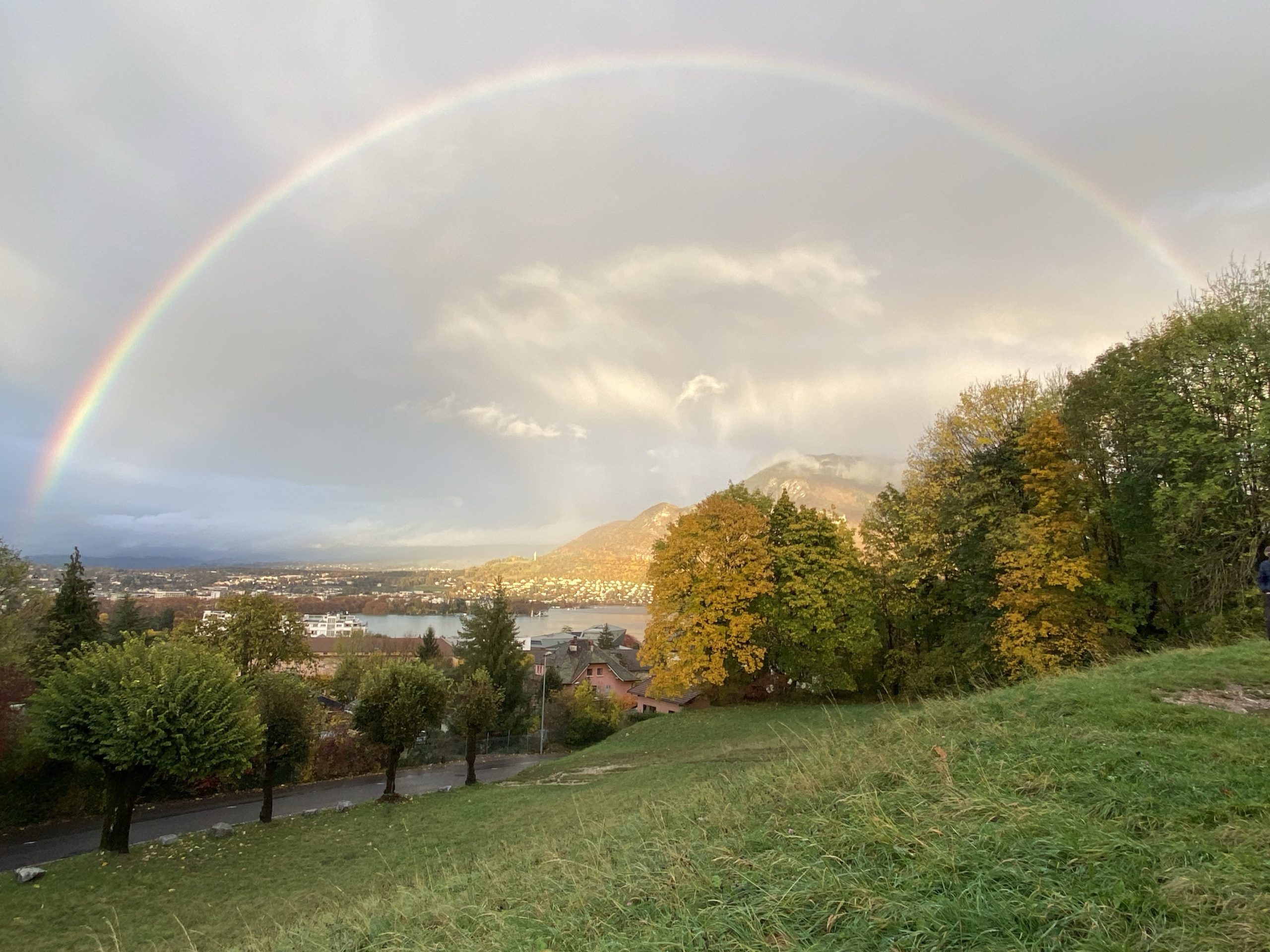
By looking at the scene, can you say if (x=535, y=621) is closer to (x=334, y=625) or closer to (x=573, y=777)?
(x=334, y=625)

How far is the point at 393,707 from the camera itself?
23.9 m

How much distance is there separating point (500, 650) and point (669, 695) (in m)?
22.5

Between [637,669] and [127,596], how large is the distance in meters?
53.9

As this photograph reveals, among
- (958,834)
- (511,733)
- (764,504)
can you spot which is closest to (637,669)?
(511,733)

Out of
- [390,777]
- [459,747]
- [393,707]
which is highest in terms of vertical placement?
[393,707]

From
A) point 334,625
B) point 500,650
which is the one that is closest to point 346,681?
point 500,650

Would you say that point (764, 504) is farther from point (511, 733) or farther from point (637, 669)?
point (637, 669)

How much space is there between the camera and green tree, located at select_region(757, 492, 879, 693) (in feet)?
96.6

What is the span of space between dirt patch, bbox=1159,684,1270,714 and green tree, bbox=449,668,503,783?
80.4ft

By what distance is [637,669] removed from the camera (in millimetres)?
81062

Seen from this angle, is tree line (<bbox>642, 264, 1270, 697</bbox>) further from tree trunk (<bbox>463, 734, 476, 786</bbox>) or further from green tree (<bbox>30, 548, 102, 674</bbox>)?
green tree (<bbox>30, 548, 102, 674</bbox>)

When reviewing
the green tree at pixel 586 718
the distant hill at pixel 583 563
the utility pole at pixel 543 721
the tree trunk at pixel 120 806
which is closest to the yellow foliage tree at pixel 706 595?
the utility pole at pixel 543 721

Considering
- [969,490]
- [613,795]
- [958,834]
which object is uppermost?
[969,490]

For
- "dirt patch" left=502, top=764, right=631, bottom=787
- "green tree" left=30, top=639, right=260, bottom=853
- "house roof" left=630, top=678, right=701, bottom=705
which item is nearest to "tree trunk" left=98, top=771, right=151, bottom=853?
"green tree" left=30, top=639, right=260, bottom=853
